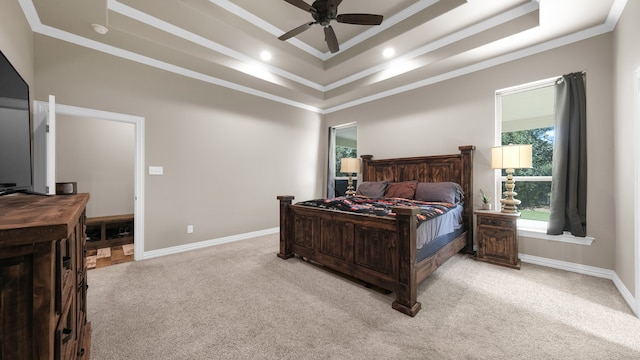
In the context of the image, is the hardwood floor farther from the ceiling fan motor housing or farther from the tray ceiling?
the ceiling fan motor housing

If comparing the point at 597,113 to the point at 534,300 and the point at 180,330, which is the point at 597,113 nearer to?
the point at 534,300

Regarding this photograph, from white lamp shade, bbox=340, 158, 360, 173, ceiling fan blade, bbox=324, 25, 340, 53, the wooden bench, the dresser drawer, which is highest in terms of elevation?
ceiling fan blade, bbox=324, 25, 340, 53

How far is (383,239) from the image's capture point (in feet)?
7.74

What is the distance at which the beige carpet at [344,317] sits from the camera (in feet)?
5.46

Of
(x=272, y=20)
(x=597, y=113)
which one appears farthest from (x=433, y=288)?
(x=272, y=20)

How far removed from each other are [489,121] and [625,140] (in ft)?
4.63

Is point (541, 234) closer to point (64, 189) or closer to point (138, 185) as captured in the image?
point (64, 189)

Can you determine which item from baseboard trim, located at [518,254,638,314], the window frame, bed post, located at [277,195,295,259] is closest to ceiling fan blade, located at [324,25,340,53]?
bed post, located at [277,195,295,259]

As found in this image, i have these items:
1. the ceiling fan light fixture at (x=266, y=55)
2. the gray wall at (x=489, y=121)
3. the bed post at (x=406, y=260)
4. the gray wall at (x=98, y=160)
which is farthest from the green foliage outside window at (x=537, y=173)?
the gray wall at (x=98, y=160)

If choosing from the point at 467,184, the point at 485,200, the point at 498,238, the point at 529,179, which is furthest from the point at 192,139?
the point at 529,179

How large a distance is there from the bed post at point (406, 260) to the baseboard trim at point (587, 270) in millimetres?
1889

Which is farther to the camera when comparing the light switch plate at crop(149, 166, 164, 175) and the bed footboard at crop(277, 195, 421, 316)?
the light switch plate at crop(149, 166, 164, 175)

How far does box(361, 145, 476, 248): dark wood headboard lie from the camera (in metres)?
3.69

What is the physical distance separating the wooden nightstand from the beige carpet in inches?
6.8
